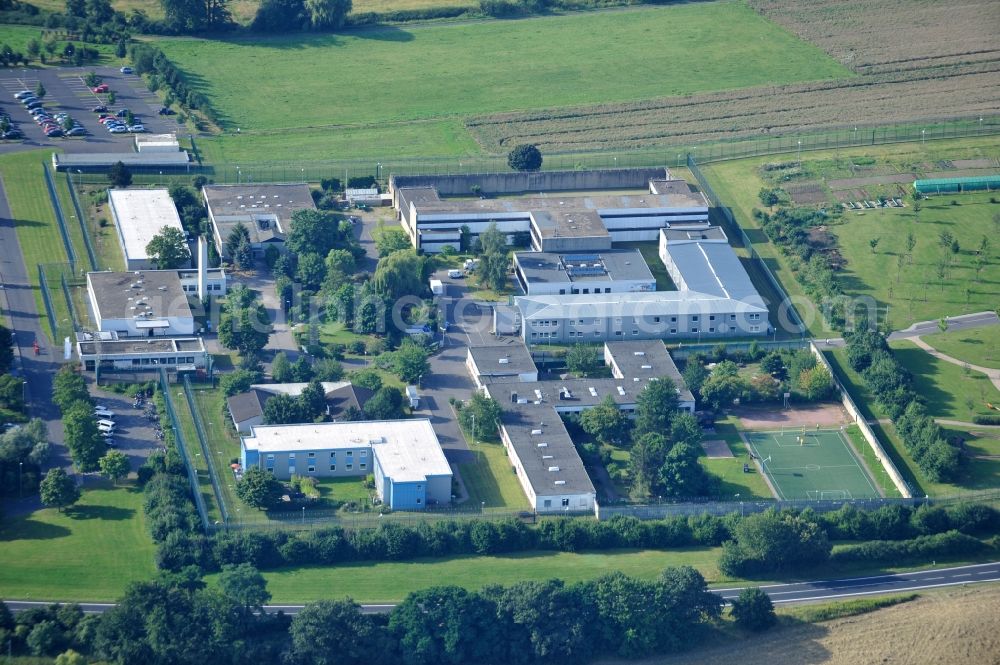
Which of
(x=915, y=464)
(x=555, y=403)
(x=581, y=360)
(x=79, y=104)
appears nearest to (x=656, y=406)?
(x=555, y=403)

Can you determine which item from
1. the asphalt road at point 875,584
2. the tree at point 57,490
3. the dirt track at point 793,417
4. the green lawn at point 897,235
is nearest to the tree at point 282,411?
the tree at point 57,490

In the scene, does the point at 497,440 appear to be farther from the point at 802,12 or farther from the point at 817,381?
the point at 802,12

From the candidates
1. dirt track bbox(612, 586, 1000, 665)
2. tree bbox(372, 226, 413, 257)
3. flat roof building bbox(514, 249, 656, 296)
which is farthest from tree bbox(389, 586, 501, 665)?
tree bbox(372, 226, 413, 257)

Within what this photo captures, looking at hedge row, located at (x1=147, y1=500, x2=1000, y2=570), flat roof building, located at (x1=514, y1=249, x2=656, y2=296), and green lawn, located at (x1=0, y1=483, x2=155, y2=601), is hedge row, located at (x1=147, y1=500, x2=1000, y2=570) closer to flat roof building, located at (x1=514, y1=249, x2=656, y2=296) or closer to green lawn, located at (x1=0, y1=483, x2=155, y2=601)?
green lawn, located at (x1=0, y1=483, x2=155, y2=601)

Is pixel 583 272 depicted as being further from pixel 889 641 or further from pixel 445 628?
pixel 445 628

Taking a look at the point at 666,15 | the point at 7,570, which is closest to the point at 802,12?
the point at 666,15

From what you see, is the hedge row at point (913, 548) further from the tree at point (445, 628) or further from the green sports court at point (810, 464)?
the tree at point (445, 628)
